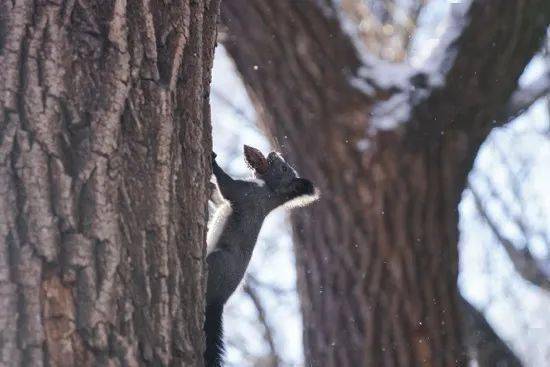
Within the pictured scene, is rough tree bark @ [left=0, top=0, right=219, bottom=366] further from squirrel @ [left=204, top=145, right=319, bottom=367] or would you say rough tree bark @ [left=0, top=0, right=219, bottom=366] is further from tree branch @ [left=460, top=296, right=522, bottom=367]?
tree branch @ [left=460, top=296, right=522, bottom=367]

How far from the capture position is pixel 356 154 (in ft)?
12.8

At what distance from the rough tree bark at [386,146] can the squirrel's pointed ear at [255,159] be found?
0.27 metres

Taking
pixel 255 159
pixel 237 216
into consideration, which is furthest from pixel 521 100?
pixel 237 216

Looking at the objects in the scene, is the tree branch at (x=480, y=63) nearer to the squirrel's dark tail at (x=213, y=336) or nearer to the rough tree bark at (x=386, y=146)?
the rough tree bark at (x=386, y=146)

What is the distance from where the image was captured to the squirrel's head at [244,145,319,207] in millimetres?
3754

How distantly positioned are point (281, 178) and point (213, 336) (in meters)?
1.05

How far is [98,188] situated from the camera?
1.68 meters

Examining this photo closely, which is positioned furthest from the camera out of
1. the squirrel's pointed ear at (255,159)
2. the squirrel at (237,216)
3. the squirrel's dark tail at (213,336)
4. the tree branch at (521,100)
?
the tree branch at (521,100)

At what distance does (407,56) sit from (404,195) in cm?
73

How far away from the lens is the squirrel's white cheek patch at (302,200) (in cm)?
381

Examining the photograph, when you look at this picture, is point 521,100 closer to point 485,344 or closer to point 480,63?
point 480,63

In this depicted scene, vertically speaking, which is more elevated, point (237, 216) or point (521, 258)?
point (521, 258)

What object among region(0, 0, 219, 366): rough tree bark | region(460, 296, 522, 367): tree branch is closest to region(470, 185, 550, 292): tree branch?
region(460, 296, 522, 367): tree branch

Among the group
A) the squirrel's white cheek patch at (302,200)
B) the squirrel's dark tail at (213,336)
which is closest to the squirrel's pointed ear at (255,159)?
the squirrel's white cheek patch at (302,200)
